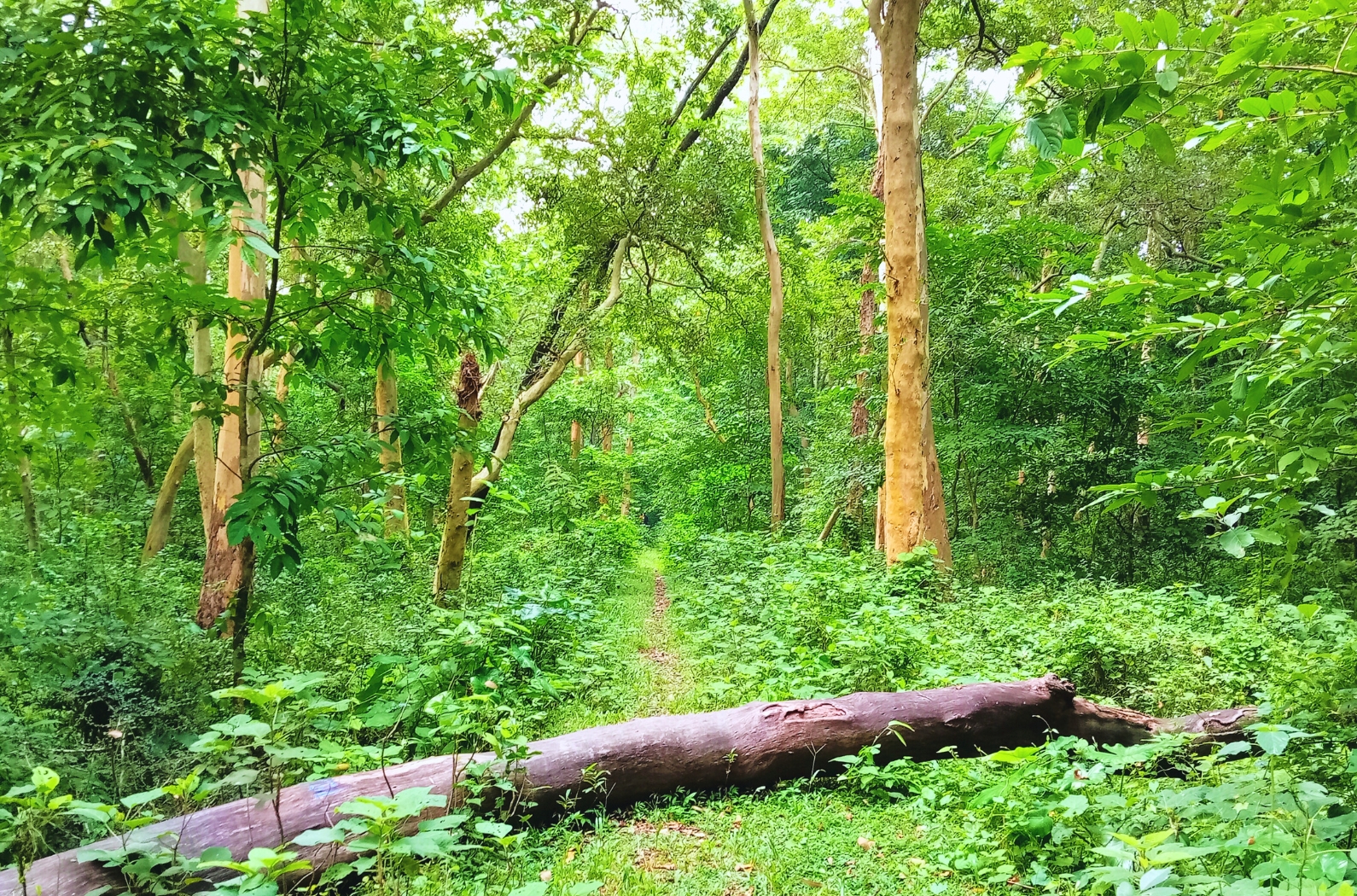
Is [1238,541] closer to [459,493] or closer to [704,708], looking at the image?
[704,708]

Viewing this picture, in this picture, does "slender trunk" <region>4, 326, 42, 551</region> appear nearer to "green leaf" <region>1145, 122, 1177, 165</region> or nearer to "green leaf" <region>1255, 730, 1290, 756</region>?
"green leaf" <region>1145, 122, 1177, 165</region>

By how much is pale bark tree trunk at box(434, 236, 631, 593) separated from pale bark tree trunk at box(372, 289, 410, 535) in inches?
27.4

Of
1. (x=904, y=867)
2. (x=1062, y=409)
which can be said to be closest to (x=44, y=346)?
(x=904, y=867)

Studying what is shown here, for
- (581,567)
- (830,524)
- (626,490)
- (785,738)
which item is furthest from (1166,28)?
(626,490)

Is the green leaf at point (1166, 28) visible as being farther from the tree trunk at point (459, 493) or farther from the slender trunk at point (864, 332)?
the slender trunk at point (864, 332)

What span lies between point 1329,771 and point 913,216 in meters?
6.69

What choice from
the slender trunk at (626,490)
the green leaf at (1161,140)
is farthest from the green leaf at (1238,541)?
the slender trunk at (626,490)

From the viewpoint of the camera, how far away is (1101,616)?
19.0ft

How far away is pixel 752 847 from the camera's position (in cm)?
312

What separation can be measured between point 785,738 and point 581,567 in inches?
304

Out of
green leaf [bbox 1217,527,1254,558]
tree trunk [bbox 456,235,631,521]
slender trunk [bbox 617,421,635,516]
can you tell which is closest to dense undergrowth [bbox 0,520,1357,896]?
green leaf [bbox 1217,527,1254,558]

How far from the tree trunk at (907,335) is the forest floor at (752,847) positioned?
4.66 metres

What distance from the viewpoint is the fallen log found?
133 inches

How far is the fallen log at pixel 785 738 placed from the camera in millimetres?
A: 3381
